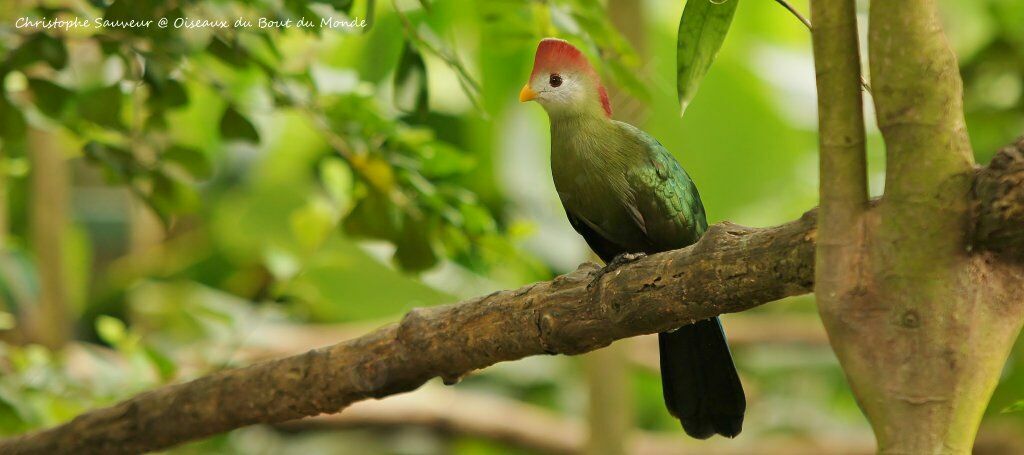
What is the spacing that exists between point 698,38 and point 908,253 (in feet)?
0.79

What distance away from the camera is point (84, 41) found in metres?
1.47

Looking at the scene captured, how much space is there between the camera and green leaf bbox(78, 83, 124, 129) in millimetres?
1487

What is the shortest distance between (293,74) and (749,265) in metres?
0.83

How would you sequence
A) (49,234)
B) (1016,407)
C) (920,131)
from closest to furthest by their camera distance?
(920,131) < (1016,407) < (49,234)

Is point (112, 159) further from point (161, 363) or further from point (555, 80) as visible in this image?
point (555, 80)

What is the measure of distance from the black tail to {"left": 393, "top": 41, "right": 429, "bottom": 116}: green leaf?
45cm

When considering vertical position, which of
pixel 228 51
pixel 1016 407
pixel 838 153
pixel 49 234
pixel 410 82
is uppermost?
pixel 49 234

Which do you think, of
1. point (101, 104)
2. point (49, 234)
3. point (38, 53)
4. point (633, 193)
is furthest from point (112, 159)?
point (49, 234)

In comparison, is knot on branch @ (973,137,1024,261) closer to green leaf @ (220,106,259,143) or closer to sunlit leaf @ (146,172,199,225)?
green leaf @ (220,106,259,143)

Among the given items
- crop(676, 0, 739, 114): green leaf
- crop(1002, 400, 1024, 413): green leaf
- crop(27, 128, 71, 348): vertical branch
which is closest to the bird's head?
crop(676, 0, 739, 114): green leaf

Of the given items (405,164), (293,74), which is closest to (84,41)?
(293,74)

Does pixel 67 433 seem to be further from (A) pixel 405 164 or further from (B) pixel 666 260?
(B) pixel 666 260

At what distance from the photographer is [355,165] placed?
5.00 ft

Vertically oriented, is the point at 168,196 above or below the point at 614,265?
above
